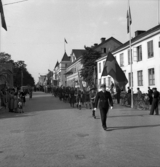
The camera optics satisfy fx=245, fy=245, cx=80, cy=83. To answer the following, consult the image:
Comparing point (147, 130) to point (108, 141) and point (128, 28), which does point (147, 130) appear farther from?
point (128, 28)

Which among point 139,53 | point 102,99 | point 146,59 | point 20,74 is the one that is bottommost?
point 102,99

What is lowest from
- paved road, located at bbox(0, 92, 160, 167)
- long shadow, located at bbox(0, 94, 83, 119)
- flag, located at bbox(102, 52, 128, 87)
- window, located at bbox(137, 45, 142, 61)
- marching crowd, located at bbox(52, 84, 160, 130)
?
paved road, located at bbox(0, 92, 160, 167)

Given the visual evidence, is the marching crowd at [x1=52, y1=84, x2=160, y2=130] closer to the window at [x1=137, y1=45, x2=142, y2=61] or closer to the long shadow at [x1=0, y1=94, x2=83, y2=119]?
the long shadow at [x1=0, y1=94, x2=83, y2=119]

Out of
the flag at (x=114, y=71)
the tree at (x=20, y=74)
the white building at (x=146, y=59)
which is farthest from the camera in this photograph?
the tree at (x=20, y=74)

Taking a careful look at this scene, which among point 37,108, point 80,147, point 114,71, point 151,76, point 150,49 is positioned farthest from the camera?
point 150,49

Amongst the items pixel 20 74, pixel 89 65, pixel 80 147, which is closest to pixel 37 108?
pixel 80 147

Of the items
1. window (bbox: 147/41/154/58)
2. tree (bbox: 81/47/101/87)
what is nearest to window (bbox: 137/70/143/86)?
window (bbox: 147/41/154/58)

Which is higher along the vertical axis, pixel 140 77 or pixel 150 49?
pixel 150 49

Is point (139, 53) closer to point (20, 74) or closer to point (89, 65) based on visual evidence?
point (89, 65)

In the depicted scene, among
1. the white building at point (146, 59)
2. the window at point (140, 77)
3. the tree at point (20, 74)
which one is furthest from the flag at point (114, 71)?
the tree at point (20, 74)

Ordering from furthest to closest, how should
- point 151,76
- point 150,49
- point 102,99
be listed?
point 150,49, point 151,76, point 102,99

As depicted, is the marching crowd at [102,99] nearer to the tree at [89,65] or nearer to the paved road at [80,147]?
the paved road at [80,147]

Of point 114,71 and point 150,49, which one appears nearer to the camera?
point 114,71

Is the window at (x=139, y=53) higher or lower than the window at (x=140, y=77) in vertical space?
higher
